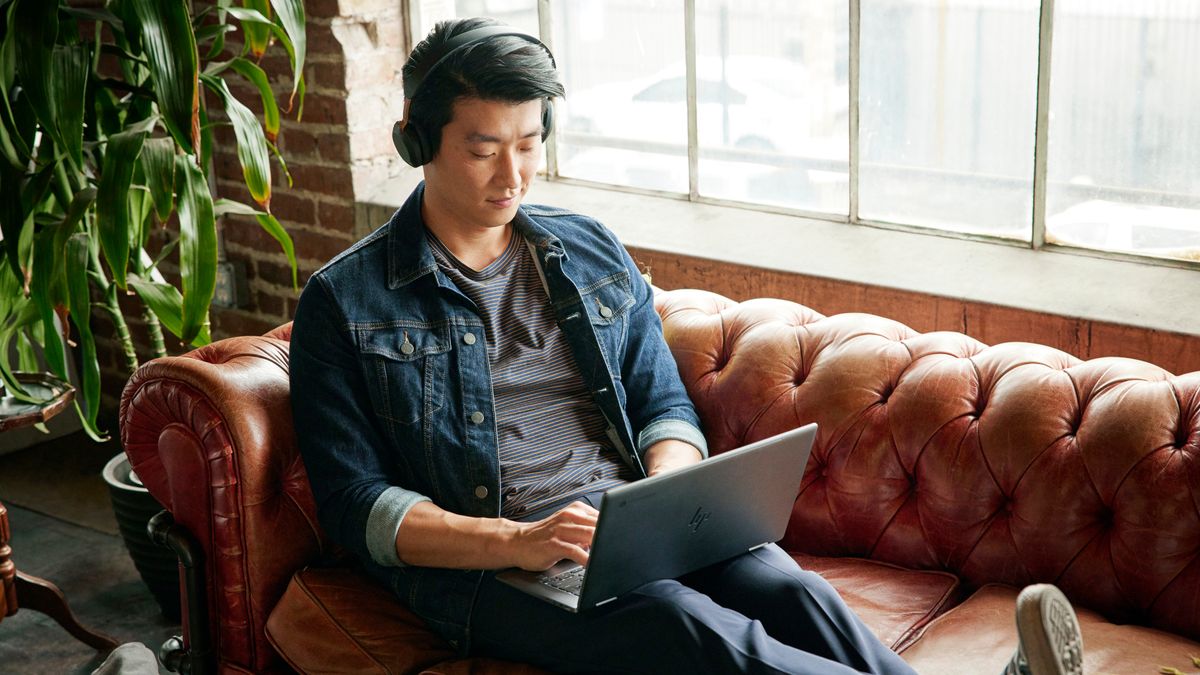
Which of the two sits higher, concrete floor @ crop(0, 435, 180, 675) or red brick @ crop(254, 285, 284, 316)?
red brick @ crop(254, 285, 284, 316)

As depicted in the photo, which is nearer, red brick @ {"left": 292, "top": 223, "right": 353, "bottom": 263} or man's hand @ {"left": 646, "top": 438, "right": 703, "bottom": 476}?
man's hand @ {"left": 646, "top": 438, "right": 703, "bottom": 476}

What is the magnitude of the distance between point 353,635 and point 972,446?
1.00 m

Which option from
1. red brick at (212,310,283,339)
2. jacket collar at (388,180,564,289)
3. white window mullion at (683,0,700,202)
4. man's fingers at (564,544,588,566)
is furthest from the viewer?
red brick at (212,310,283,339)

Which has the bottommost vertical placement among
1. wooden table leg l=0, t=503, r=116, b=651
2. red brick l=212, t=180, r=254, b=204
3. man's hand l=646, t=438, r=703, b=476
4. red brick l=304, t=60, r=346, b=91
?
wooden table leg l=0, t=503, r=116, b=651

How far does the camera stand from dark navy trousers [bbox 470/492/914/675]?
1.62m

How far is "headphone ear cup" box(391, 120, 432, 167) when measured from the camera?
1881mm

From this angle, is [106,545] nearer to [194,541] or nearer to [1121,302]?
[194,541]

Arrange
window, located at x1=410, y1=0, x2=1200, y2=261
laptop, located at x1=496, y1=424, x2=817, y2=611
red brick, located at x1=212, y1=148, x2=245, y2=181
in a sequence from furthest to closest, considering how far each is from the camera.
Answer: red brick, located at x1=212, y1=148, x2=245, y2=181 → window, located at x1=410, y1=0, x2=1200, y2=261 → laptop, located at x1=496, y1=424, x2=817, y2=611

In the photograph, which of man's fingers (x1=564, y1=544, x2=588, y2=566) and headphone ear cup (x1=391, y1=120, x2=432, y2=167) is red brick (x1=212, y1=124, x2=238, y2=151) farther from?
man's fingers (x1=564, y1=544, x2=588, y2=566)

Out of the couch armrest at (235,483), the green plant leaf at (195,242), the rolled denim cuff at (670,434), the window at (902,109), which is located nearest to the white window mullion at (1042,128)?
the window at (902,109)

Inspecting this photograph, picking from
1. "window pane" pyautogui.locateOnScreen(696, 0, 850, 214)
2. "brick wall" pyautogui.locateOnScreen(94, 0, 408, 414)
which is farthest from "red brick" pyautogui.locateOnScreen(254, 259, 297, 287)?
"window pane" pyautogui.locateOnScreen(696, 0, 850, 214)

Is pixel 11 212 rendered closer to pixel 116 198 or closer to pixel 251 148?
pixel 116 198

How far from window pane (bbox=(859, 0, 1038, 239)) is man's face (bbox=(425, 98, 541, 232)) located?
44.9 inches

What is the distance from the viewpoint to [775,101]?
2979 mm
